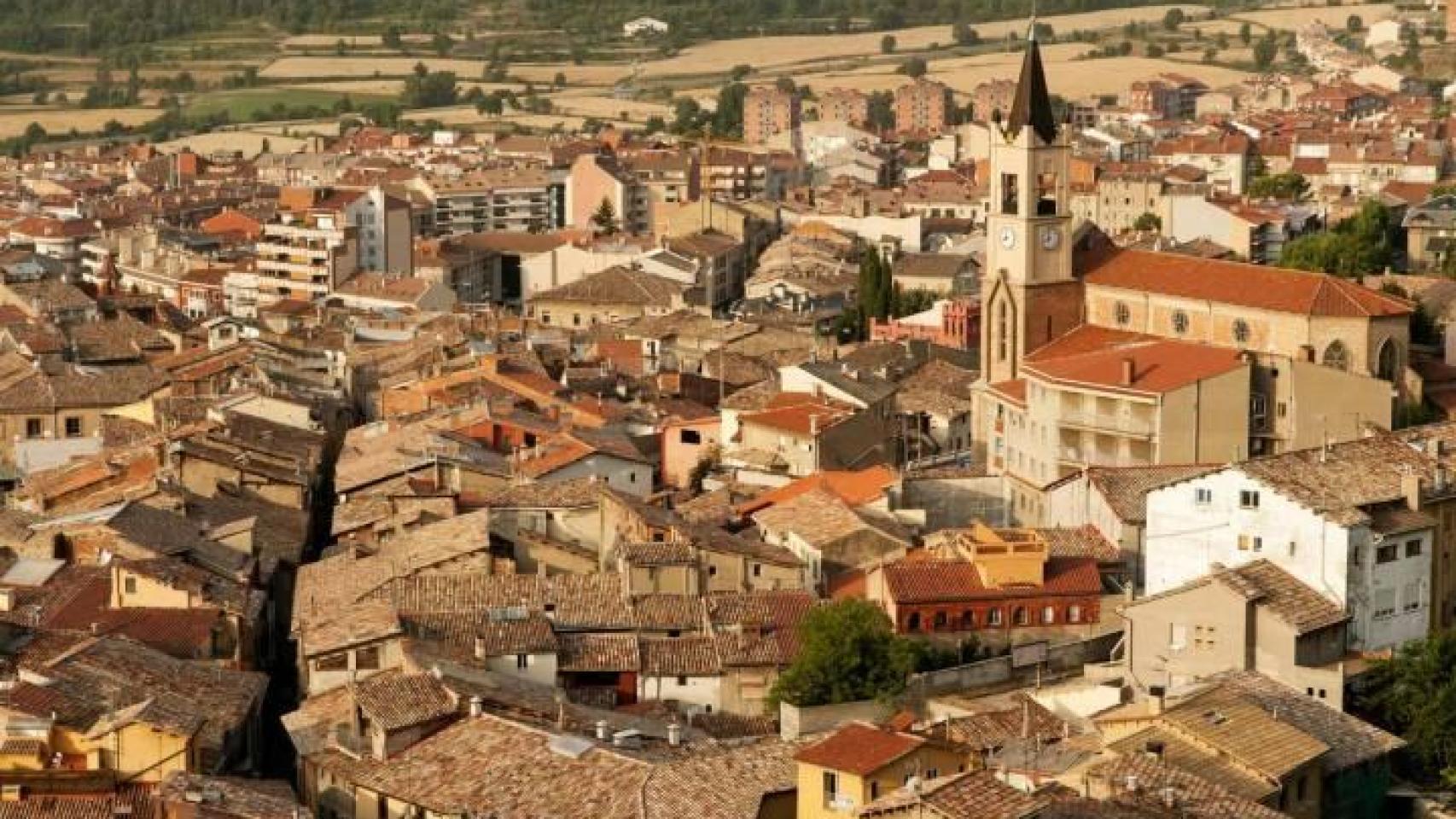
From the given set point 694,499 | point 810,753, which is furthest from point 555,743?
point 694,499

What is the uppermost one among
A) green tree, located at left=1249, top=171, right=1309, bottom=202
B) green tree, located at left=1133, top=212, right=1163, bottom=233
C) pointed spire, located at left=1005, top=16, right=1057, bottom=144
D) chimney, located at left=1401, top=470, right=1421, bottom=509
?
pointed spire, located at left=1005, top=16, right=1057, bottom=144

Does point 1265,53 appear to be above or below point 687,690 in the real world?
below

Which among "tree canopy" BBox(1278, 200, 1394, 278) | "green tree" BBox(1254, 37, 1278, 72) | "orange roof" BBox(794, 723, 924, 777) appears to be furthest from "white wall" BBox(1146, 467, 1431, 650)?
"green tree" BBox(1254, 37, 1278, 72)

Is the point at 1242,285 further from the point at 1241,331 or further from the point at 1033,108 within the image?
the point at 1033,108

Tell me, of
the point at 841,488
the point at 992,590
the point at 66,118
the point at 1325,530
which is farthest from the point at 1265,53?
the point at 1325,530

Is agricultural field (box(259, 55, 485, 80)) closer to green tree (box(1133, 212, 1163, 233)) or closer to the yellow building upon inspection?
green tree (box(1133, 212, 1163, 233))

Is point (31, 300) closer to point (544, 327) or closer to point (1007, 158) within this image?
point (544, 327)
